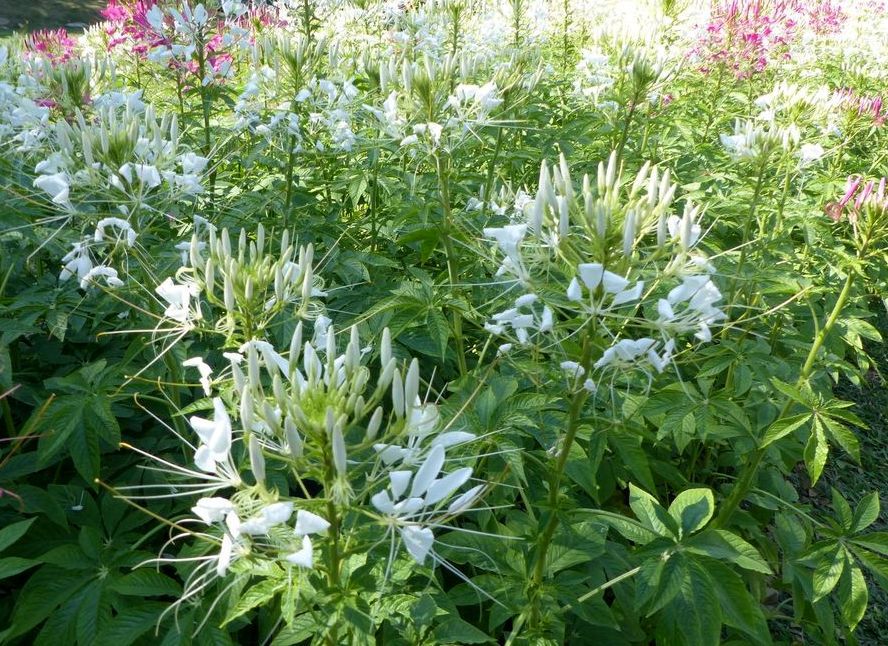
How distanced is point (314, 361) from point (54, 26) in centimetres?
1916

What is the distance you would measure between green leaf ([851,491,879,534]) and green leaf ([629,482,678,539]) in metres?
0.58

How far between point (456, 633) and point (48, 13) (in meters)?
20.9

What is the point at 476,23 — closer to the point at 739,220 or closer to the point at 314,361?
the point at 739,220

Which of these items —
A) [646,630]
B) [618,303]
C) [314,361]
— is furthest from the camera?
[646,630]

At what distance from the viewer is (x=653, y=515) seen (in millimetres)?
1747

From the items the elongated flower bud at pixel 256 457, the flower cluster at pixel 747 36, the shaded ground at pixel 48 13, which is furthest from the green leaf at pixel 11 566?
the shaded ground at pixel 48 13

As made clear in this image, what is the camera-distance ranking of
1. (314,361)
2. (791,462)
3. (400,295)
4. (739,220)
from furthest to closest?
(739,220), (791,462), (400,295), (314,361)

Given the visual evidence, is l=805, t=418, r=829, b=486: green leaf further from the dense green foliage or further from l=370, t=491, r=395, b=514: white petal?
l=370, t=491, r=395, b=514: white petal

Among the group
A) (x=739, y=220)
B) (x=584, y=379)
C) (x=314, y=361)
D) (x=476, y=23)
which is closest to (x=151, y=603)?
(x=314, y=361)

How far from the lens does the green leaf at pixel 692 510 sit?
1.66 metres

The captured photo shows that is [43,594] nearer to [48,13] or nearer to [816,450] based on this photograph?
[816,450]

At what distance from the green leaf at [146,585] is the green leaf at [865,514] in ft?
5.65

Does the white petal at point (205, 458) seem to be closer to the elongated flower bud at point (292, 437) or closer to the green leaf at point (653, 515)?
the elongated flower bud at point (292, 437)

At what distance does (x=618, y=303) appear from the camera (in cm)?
136
